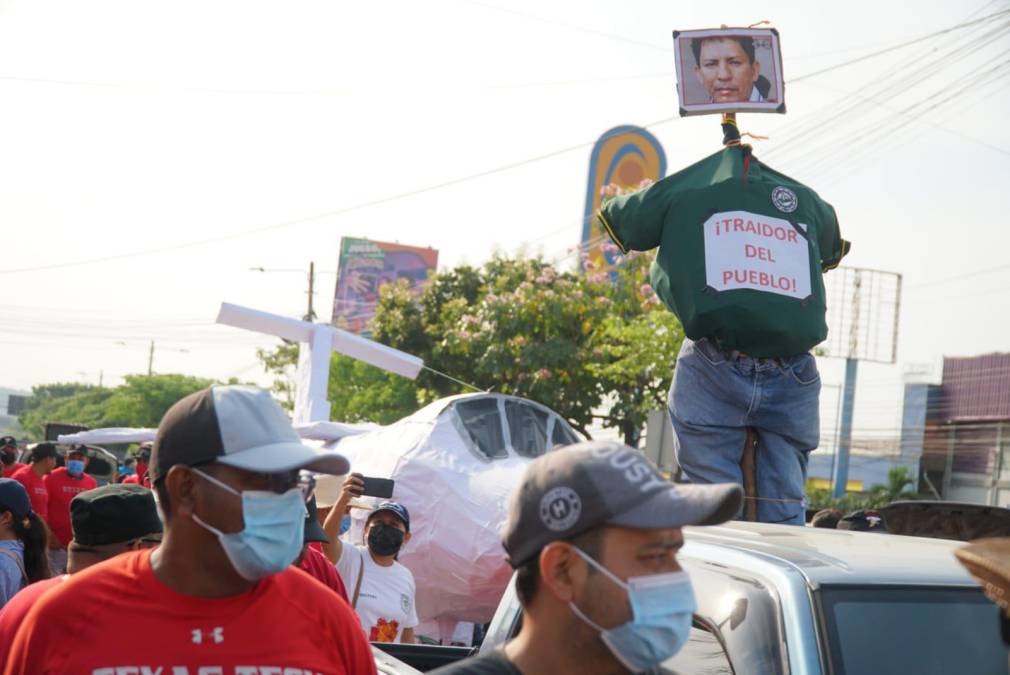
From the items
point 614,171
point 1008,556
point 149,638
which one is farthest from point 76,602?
point 614,171

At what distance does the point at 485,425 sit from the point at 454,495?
3.54ft

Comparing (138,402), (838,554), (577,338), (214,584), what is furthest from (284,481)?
(138,402)

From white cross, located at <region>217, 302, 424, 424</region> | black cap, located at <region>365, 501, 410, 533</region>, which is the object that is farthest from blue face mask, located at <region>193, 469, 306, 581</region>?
white cross, located at <region>217, 302, 424, 424</region>

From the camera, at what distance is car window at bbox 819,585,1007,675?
3.67m

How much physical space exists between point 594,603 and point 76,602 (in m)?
1.19

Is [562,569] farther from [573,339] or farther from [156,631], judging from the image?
[573,339]

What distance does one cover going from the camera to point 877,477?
89625 millimetres

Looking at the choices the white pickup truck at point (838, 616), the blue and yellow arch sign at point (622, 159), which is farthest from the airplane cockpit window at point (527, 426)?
the blue and yellow arch sign at point (622, 159)

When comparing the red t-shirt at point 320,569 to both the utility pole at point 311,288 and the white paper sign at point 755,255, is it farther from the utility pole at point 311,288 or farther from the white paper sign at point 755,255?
the utility pole at point 311,288

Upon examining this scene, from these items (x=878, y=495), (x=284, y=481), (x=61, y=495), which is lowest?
(x=878, y=495)

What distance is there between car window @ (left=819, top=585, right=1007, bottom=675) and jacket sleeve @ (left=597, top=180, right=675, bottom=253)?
2.13 m

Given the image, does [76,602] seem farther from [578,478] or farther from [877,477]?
[877,477]

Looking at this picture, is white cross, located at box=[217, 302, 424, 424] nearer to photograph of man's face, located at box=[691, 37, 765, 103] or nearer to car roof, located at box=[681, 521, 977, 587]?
photograph of man's face, located at box=[691, 37, 765, 103]

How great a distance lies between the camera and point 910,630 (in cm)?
377
